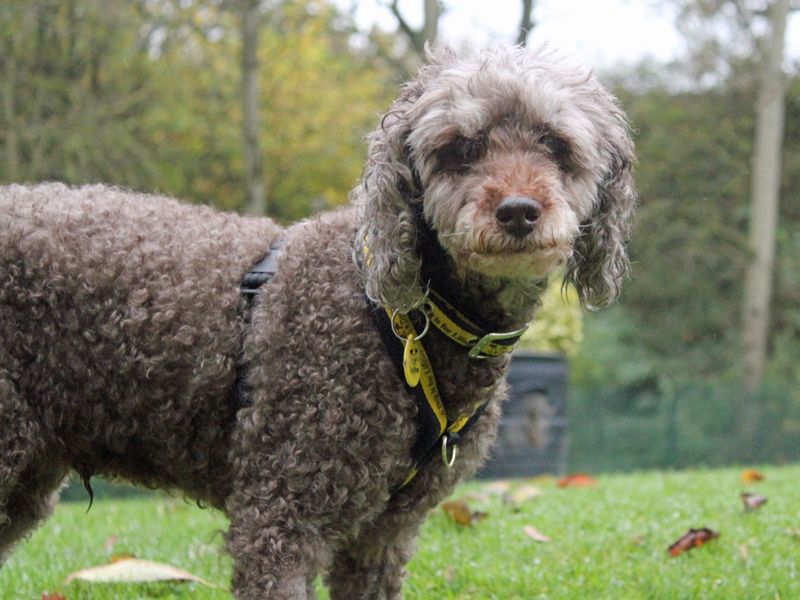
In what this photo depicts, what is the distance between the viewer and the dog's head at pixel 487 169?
2.87m

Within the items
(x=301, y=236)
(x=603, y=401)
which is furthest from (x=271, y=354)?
(x=603, y=401)

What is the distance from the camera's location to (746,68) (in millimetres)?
19172

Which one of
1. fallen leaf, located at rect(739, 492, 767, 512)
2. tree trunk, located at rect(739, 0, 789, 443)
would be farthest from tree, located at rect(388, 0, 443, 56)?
tree trunk, located at rect(739, 0, 789, 443)

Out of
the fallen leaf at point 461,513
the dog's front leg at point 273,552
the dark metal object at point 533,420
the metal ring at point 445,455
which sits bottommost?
the dark metal object at point 533,420

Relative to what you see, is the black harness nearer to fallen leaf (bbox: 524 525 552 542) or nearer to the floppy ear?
the floppy ear

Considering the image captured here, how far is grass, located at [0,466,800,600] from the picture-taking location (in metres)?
4.21

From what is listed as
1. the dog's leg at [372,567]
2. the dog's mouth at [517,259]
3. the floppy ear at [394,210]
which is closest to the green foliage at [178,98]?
the floppy ear at [394,210]

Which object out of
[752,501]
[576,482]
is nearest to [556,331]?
[576,482]

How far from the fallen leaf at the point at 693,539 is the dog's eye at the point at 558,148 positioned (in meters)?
2.41

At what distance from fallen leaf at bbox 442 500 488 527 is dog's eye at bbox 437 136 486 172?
2.88 meters

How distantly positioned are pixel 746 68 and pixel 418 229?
704 inches

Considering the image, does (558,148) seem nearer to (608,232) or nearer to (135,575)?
(608,232)

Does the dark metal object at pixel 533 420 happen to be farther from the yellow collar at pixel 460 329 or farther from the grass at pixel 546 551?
the yellow collar at pixel 460 329

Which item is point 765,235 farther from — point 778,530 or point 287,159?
point 778,530
